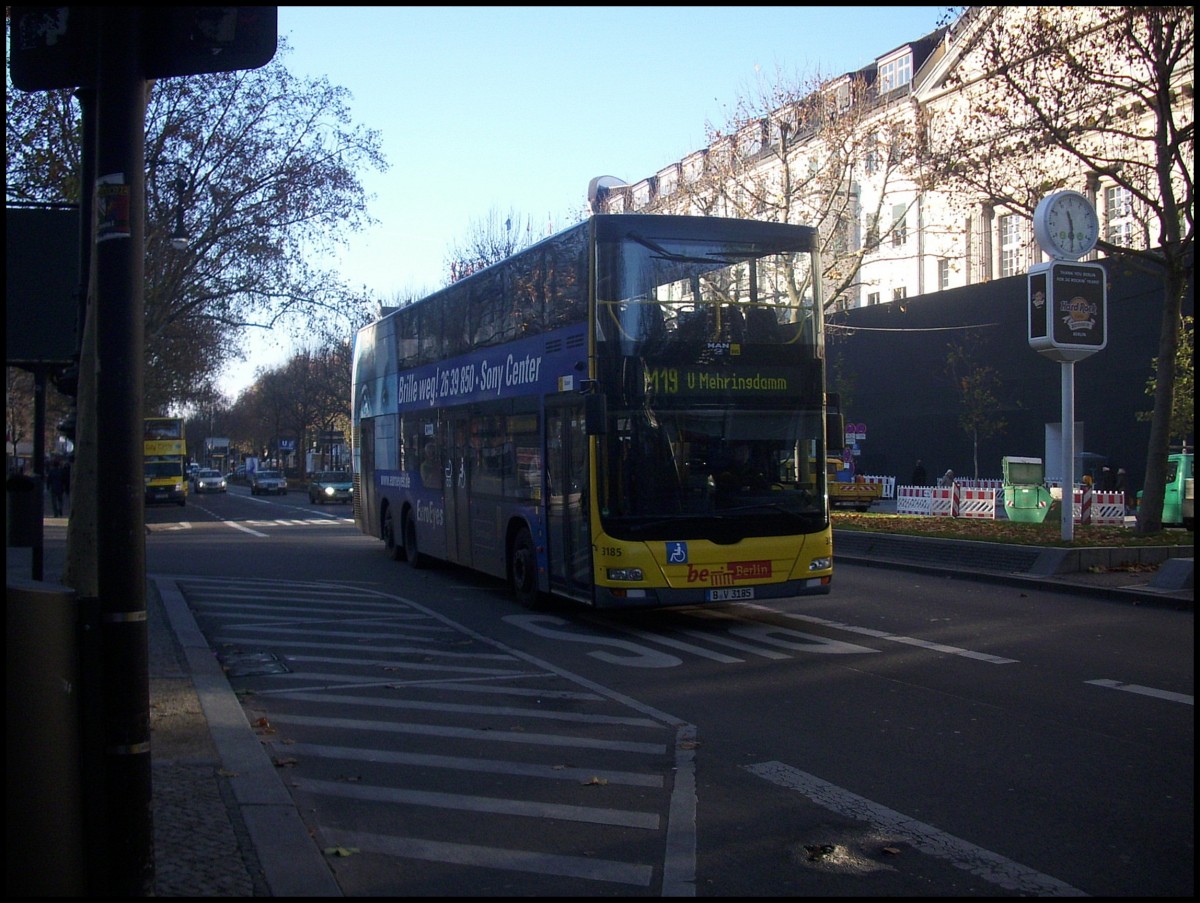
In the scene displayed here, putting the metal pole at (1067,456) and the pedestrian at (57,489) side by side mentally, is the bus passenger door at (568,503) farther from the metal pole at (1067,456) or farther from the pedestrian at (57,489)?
the pedestrian at (57,489)

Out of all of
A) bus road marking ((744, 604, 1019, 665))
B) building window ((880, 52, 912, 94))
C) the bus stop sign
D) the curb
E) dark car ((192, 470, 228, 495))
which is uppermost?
building window ((880, 52, 912, 94))

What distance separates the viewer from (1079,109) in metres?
18.5

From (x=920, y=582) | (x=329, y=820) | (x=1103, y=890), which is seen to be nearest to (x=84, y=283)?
(x=329, y=820)

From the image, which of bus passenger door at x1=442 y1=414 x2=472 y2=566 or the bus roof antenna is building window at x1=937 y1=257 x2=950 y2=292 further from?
bus passenger door at x1=442 y1=414 x2=472 y2=566

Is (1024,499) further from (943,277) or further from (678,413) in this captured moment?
(943,277)

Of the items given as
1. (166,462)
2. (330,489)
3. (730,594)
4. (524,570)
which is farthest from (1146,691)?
(166,462)

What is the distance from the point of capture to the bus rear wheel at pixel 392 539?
67.5ft

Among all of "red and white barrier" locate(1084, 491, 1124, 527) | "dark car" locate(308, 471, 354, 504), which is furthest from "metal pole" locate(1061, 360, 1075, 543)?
"dark car" locate(308, 471, 354, 504)

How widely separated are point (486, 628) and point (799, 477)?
12.4 ft

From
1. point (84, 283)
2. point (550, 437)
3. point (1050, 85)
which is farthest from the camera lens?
point (1050, 85)

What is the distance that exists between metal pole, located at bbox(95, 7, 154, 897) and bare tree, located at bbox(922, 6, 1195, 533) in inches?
656

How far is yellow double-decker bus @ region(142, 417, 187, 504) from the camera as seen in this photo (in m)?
53.9

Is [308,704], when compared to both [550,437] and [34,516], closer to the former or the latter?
[34,516]

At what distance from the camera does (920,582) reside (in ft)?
55.8
